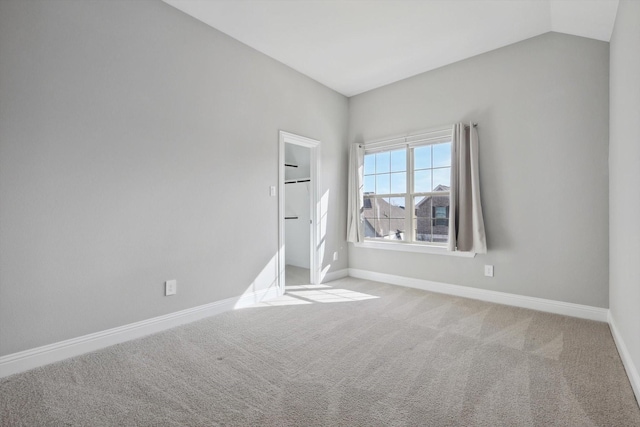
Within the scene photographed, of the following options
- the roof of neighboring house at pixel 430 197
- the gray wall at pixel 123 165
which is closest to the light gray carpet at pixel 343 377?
the gray wall at pixel 123 165

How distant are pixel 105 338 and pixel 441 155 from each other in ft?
12.8

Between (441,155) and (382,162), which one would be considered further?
(382,162)

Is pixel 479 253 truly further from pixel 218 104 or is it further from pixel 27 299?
pixel 27 299

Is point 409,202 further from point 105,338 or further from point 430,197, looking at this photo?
point 105,338

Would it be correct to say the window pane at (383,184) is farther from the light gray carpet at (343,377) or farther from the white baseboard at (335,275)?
the light gray carpet at (343,377)

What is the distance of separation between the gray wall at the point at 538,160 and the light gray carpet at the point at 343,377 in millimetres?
551

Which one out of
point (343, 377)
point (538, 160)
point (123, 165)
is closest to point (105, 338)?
point (123, 165)

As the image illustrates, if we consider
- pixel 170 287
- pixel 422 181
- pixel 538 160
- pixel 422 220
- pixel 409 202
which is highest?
pixel 538 160

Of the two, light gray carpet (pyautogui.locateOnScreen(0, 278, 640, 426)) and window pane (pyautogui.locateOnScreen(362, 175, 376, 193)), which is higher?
window pane (pyautogui.locateOnScreen(362, 175, 376, 193))

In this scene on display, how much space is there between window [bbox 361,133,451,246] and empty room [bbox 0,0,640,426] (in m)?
0.03

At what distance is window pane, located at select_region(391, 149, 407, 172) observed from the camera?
400 centimetres

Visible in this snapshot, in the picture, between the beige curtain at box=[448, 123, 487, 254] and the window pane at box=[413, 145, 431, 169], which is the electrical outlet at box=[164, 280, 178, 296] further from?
the window pane at box=[413, 145, 431, 169]

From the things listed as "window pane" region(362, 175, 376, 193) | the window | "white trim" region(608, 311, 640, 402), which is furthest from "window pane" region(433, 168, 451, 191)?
"white trim" region(608, 311, 640, 402)

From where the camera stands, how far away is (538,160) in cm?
295
